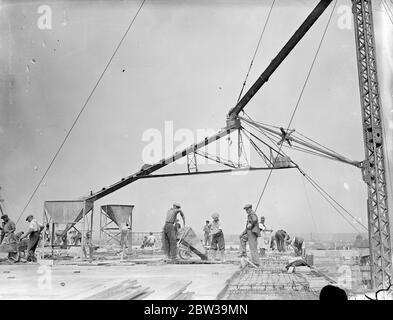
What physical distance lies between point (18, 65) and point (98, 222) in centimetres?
408

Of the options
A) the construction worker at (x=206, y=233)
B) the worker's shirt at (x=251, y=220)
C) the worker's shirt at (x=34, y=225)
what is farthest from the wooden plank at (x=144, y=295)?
the worker's shirt at (x=34, y=225)

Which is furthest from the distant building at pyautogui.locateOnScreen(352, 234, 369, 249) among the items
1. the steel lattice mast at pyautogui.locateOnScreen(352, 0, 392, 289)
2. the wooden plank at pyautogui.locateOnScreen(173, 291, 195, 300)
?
the wooden plank at pyautogui.locateOnScreen(173, 291, 195, 300)

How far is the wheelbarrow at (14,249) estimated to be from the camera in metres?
7.60

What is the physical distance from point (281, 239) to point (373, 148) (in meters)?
2.21

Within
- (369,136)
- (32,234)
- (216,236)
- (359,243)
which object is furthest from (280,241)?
(32,234)

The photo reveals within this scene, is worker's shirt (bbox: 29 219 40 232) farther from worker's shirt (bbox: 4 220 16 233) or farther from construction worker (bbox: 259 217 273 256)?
construction worker (bbox: 259 217 273 256)

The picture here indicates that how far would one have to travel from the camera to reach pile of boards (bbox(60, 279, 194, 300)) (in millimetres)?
3857

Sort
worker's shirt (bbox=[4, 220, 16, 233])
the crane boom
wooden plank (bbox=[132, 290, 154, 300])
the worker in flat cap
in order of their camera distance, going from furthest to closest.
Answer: worker's shirt (bbox=[4, 220, 16, 233]), the worker in flat cap, the crane boom, wooden plank (bbox=[132, 290, 154, 300])

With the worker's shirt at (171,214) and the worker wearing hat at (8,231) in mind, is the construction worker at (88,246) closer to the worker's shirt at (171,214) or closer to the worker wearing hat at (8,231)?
the worker wearing hat at (8,231)

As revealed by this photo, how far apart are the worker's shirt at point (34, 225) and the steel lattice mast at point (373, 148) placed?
4.90 m

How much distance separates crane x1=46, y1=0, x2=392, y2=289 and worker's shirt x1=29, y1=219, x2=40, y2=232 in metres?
0.81

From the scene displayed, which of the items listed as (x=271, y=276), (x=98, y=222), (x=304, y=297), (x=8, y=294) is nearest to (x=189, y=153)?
(x=271, y=276)

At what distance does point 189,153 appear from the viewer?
5492 millimetres

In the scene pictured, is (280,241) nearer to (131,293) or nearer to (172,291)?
(172,291)
